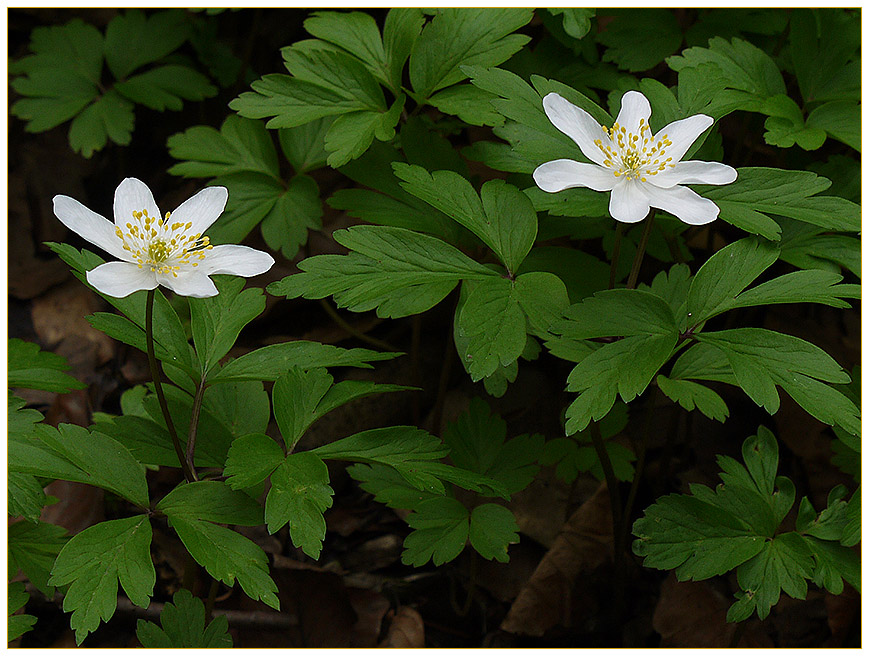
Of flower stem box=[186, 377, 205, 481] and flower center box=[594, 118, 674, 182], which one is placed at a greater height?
flower center box=[594, 118, 674, 182]

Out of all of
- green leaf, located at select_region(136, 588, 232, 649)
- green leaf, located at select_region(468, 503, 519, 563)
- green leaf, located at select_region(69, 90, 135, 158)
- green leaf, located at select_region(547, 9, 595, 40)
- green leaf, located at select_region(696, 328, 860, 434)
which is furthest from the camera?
green leaf, located at select_region(69, 90, 135, 158)

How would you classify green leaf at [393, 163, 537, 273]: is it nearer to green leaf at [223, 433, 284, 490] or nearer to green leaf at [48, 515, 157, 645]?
green leaf at [223, 433, 284, 490]

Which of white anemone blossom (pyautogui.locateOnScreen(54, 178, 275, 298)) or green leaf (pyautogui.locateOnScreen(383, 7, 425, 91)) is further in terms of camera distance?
green leaf (pyautogui.locateOnScreen(383, 7, 425, 91))

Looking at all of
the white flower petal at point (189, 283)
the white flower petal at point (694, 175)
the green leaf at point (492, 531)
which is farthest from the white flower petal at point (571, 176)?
the green leaf at point (492, 531)

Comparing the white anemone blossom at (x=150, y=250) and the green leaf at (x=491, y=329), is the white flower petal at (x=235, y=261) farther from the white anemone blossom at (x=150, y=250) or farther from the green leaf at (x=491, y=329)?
the green leaf at (x=491, y=329)

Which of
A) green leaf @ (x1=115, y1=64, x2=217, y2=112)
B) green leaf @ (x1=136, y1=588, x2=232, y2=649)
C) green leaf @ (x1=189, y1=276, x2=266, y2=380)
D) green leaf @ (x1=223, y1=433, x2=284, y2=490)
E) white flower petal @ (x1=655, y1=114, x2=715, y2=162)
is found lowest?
green leaf @ (x1=136, y1=588, x2=232, y2=649)

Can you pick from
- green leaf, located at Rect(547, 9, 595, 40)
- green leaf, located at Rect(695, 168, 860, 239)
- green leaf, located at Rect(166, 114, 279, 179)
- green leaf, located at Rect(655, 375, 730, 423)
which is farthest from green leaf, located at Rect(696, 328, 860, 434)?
green leaf, located at Rect(166, 114, 279, 179)

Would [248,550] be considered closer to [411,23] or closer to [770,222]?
[770,222]
